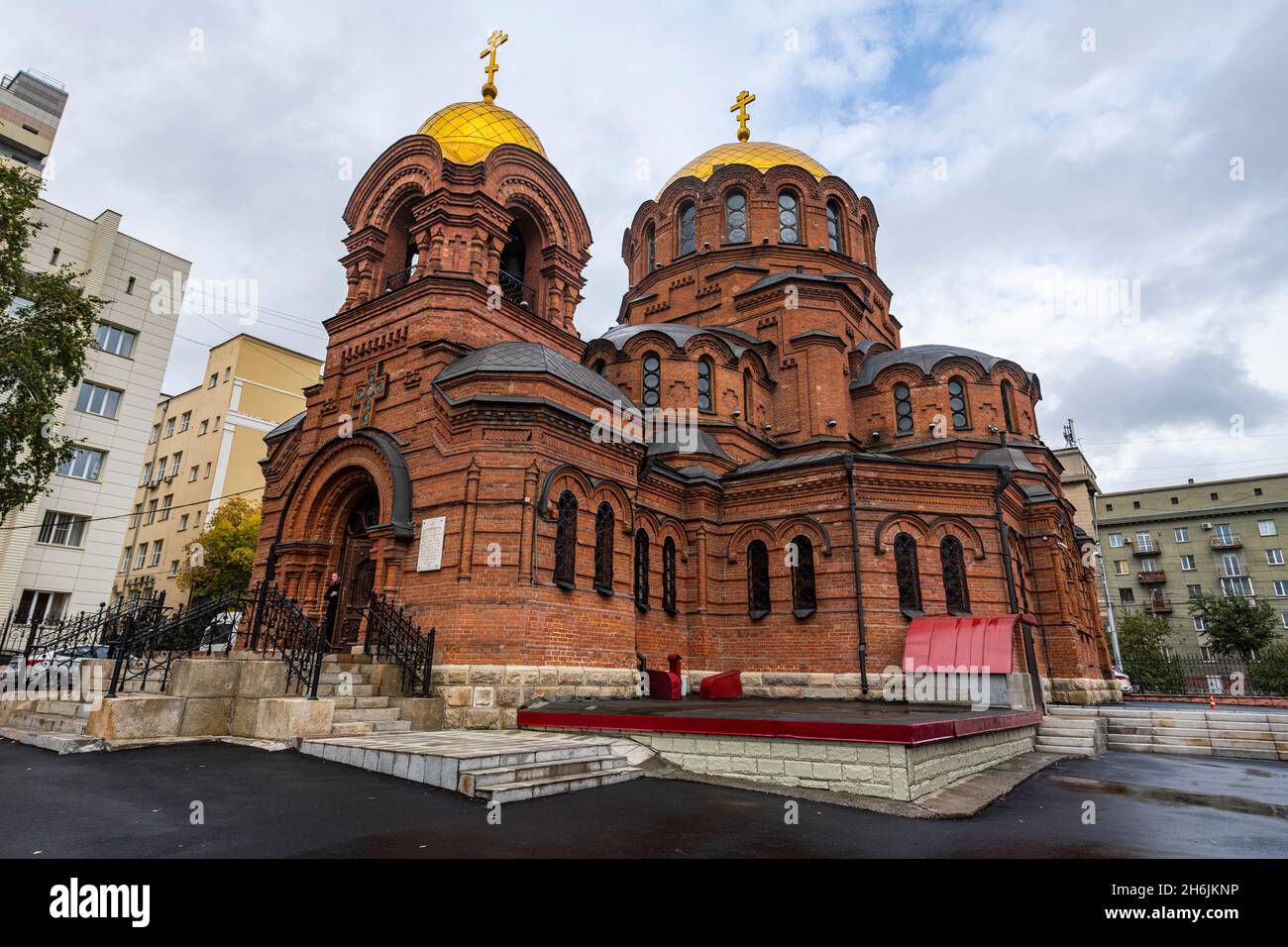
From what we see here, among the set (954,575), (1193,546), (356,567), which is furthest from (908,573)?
(1193,546)

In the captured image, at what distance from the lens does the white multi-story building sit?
2173 centimetres

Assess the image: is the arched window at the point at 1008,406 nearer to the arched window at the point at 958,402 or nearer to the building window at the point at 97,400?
the arched window at the point at 958,402

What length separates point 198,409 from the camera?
3522 cm

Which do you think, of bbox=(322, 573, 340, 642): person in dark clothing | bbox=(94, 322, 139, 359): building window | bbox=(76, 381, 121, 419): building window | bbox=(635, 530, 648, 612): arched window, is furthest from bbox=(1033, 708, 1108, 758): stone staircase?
bbox=(94, 322, 139, 359): building window

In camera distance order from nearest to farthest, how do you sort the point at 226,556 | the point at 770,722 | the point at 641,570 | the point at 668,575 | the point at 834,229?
the point at 770,722
the point at 641,570
the point at 668,575
the point at 834,229
the point at 226,556

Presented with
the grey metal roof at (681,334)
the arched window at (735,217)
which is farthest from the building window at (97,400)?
the arched window at (735,217)

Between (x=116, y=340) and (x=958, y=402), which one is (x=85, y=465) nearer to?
(x=116, y=340)

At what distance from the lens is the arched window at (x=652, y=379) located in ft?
60.3

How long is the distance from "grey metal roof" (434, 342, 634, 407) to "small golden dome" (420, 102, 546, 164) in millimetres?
4891

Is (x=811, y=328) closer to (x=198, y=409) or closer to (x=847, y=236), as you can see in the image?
(x=847, y=236)

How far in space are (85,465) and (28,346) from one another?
46.3 ft

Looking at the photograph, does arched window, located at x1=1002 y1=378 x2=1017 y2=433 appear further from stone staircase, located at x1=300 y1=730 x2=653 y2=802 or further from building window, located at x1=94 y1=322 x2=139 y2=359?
building window, located at x1=94 y1=322 x2=139 y2=359

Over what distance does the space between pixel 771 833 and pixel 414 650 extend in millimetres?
7082

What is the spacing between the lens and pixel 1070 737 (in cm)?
1202
